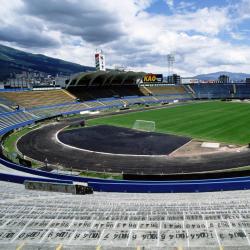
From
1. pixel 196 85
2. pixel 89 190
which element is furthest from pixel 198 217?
pixel 196 85

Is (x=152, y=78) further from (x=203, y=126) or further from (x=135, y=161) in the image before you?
(x=135, y=161)

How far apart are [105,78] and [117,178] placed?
94598 mm

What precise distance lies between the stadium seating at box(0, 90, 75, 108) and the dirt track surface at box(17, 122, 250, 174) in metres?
43.5

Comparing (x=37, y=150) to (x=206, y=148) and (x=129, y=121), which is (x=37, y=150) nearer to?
(x=206, y=148)

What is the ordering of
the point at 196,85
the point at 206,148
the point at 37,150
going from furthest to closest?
1. the point at 196,85
2. the point at 37,150
3. the point at 206,148

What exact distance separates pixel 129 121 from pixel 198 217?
6303cm

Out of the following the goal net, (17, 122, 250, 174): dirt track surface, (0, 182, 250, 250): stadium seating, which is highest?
(0, 182, 250, 250): stadium seating

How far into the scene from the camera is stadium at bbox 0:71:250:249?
44.9ft

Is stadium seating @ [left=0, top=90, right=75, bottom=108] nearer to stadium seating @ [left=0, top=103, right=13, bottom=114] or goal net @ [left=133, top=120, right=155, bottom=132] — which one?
stadium seating @ [left=0, top=103, right=13, bottom=114]

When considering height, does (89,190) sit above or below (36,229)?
below

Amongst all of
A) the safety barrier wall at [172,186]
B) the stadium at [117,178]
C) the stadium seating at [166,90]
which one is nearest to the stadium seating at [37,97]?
→ the stadium at [117,178]

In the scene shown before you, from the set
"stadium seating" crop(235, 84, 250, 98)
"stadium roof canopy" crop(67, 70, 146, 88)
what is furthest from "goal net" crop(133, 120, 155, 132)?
"stadium seating" crop(235, 84, 250, 98)

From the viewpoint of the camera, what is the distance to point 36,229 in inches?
579

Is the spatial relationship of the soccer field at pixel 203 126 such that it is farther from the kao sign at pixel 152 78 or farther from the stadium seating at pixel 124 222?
the kao sign at pixel 152 78
